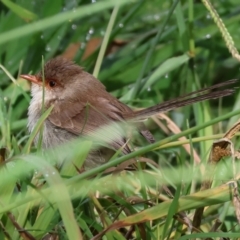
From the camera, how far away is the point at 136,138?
3615mm

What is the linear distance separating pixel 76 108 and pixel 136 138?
0.36 m

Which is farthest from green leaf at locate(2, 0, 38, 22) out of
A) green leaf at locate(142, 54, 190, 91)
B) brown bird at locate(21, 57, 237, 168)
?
green leaf at locate(142, 54, 190, 91)

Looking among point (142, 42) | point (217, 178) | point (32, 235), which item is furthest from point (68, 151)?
point (142, 42)

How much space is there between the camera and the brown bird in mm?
3154

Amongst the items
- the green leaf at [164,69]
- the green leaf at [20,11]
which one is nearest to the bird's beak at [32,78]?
the green leaf at [20,11]

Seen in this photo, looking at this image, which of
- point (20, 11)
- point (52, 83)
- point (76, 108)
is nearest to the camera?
point (20, 11)

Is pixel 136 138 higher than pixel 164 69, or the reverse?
pixel 164 69

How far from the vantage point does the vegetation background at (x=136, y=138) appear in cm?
220

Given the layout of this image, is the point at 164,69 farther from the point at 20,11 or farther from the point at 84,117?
the point at 20,11

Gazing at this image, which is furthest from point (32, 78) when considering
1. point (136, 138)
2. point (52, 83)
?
point (136, 138)

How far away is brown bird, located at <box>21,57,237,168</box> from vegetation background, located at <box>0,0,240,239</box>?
0.32 ft

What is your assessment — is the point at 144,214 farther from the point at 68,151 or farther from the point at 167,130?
the point at 167,130

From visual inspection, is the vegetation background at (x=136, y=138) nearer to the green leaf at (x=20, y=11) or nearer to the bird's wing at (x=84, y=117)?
the green leaf at (x=20, y=11)

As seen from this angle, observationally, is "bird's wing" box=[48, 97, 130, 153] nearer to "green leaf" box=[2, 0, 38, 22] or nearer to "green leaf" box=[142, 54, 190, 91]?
"green leaf" box=[142, 54, 190, 91]
